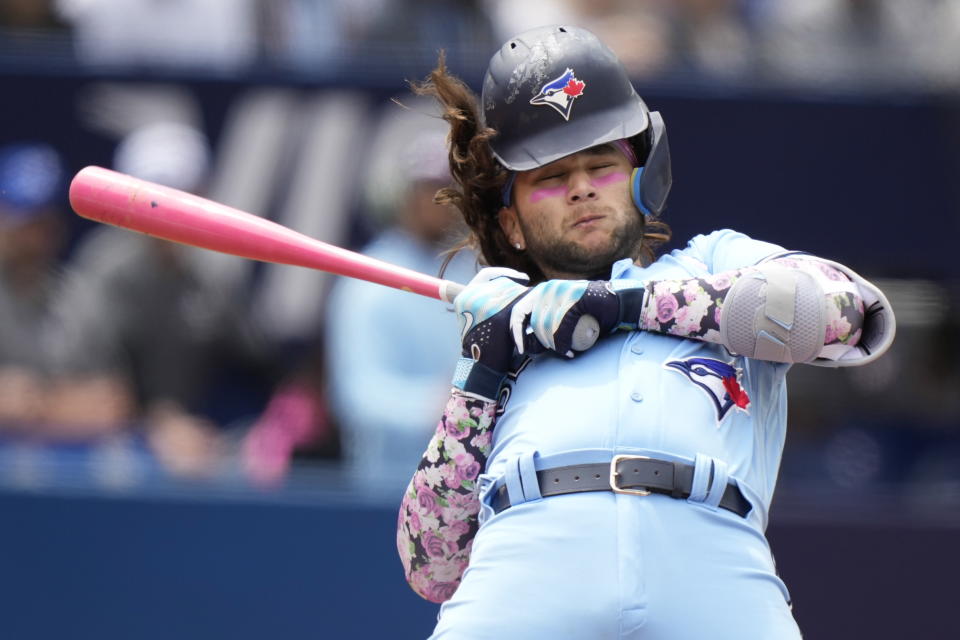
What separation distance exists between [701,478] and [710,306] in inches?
12.1

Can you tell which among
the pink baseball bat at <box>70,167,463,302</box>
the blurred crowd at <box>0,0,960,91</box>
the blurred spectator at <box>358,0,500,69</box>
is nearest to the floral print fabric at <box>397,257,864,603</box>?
the pink baseball bat at <box>70,167,463,302</box>

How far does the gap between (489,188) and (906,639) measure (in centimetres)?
261

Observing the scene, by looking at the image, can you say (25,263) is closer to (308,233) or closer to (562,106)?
(308,233)

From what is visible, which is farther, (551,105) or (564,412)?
(551,105)

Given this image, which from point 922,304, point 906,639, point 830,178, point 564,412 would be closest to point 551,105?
point 564,412

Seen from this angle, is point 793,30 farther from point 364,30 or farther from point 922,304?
point 364,30

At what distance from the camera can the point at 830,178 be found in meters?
5.98

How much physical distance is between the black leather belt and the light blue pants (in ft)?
0.05

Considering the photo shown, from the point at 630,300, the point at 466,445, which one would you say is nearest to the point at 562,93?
the point at 630,300

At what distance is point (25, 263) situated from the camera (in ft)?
17.7

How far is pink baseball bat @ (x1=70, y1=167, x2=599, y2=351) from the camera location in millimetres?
3182

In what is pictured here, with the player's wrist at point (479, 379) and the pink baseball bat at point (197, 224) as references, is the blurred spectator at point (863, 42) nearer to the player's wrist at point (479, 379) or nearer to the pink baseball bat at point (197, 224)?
the pink baseball bat at point (197, 224)

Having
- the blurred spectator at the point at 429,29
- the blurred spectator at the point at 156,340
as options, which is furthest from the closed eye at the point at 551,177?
the blurred spectator at the point at 429,29

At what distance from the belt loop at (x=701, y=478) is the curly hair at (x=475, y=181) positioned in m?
0.61
